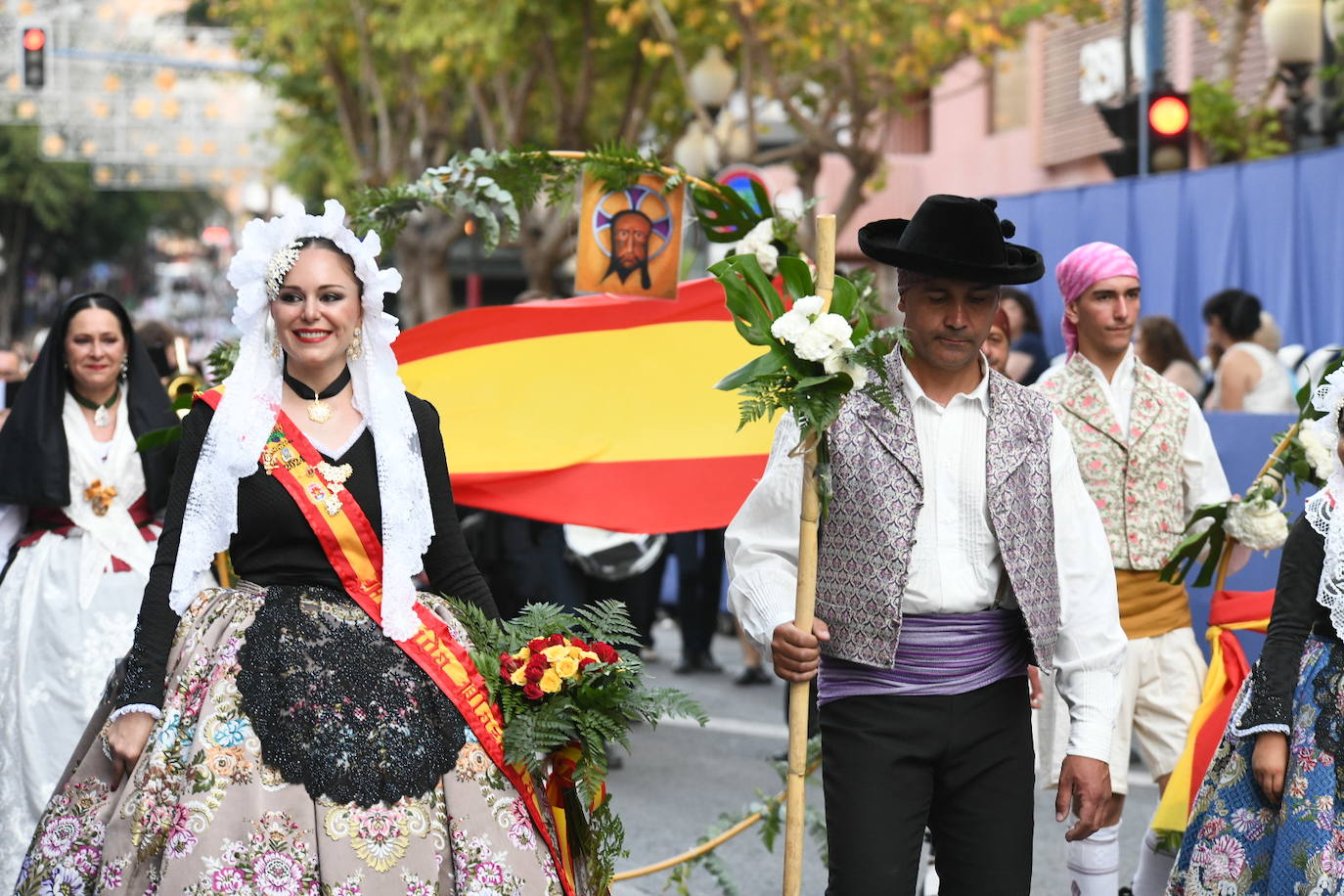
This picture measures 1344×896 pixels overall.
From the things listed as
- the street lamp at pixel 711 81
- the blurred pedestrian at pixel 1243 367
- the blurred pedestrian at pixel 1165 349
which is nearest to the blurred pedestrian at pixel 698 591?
the blurred pedestrian at pixel 1165 349

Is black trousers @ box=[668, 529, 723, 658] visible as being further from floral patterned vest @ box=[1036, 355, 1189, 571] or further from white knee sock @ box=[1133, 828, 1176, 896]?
white knee sock @ box=[1133, 828, 1176, 896]

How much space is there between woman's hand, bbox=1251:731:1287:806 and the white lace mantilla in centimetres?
193

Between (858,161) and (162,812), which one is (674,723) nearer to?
(162,812)

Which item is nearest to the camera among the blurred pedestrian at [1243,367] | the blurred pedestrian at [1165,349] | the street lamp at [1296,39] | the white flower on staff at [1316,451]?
the white flower on staff at [1316,451]

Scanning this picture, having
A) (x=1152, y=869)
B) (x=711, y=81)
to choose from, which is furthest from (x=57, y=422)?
(x=711, y=81)

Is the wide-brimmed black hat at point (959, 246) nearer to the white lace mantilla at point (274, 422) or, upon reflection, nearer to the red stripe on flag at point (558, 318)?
the white lace mantilla at point (274, 422)

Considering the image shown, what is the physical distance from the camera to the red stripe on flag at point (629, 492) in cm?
619

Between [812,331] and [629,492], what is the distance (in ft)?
7.96

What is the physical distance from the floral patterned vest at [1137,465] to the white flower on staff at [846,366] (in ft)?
6.07

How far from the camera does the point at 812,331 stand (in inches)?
154

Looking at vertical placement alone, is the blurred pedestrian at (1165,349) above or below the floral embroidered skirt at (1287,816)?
above

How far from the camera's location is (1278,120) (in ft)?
56.7

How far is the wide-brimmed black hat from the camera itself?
3967 millimetres

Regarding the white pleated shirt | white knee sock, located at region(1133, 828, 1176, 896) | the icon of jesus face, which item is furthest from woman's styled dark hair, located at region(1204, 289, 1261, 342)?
the white pleated shirt
